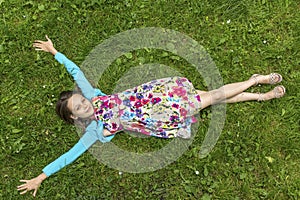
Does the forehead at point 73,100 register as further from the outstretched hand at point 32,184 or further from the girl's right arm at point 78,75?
the outstretched hand at point 32,184

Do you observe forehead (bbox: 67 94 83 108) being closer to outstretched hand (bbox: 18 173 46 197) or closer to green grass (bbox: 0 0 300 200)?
green grass (bbox: 0 0 300 200)

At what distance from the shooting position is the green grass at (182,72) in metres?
4.65

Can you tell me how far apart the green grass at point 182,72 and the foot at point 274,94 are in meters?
0.08

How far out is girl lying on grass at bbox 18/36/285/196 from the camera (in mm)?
4457

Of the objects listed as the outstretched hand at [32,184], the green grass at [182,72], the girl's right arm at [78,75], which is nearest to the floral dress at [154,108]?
the girl's right arm at [78,75]

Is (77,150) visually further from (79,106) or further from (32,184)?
(32,184)

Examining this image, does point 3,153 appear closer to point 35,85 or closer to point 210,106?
point 35,85

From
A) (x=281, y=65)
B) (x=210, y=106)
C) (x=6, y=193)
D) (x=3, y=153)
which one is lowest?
(x=6, y=193)

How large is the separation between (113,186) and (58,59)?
171 centimetres

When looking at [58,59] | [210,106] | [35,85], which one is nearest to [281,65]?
[210,106]

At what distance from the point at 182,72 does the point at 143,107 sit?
81 centimetres

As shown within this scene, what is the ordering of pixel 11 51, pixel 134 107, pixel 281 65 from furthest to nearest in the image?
pixel 11 51, pixel 281 65, pixel 134 107

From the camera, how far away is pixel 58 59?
487 cm

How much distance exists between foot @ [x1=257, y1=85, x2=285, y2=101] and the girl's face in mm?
2042
